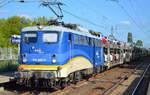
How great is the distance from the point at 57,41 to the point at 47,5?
626 centimetres

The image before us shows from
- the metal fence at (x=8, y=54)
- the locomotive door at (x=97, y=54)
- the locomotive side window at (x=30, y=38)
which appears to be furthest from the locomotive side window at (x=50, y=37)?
the metal fence at (x=8, y=54)

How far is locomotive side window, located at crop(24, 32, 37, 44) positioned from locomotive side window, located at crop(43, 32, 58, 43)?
1.83 ft

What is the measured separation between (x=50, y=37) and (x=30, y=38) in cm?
112

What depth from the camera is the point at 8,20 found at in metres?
66.4

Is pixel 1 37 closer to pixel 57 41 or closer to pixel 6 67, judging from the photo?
pixel 6 67

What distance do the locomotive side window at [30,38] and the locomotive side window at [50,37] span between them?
0.56 m

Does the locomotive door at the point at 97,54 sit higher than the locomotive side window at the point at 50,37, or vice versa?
the locomotive side window at the point at 50,37

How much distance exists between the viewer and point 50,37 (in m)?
13.2

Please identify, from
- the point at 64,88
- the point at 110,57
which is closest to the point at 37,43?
the point at 64,88

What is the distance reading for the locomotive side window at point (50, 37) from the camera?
515 inches

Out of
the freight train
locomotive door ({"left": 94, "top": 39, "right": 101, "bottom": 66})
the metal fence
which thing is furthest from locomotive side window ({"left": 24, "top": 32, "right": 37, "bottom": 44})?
the metal fence

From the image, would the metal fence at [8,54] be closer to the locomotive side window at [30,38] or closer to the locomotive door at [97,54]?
the locomotive door at [97,54]

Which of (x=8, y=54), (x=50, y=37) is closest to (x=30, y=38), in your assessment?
(x=50, y=37)

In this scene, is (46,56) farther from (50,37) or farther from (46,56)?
(50,37)
